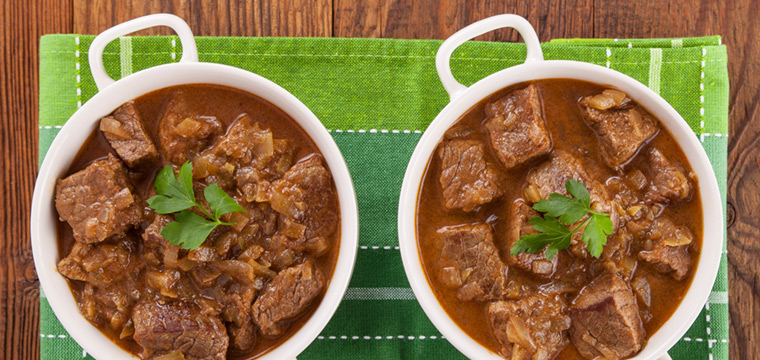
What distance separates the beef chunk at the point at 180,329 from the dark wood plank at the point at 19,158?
1330 millimetres

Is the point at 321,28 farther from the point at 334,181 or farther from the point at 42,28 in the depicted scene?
the point at 42,28

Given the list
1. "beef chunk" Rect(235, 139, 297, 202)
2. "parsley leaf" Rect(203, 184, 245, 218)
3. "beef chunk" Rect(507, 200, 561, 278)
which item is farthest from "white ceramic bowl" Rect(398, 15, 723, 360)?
"parsley leaf" Rect(203, 184, 245, 218)

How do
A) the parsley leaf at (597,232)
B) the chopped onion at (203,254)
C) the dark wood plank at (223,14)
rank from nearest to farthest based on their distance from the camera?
the parsley leaf at (597,232)
the chopped onion at (203,254)
the dark wood plank at (223,14)

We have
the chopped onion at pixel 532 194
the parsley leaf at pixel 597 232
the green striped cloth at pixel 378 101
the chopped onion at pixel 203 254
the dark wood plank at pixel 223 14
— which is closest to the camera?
the parsley leaf at pixel 597 232

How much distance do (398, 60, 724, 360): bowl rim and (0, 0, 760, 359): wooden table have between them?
935mm

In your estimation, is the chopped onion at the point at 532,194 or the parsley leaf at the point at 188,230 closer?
the parsley leaf at the point at 188,230

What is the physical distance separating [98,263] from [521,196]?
2.07m

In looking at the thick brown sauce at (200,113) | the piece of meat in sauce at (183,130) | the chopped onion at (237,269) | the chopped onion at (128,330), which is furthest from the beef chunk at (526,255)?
the chopped onion at (128,330)

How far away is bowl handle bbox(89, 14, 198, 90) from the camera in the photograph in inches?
A: 126

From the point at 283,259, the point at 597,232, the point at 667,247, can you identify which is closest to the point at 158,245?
the point at 283,259

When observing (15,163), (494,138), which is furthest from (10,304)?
(494,138)

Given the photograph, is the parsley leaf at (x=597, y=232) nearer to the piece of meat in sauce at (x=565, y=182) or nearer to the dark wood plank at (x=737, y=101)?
the piece of meat in sauce at (x=565, y=182)

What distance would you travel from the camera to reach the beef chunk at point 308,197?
124 inches

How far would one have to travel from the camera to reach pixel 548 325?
3.18 metres
